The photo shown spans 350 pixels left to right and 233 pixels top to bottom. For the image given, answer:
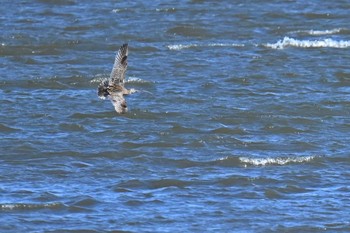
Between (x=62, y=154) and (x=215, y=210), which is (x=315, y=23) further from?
(x=215, y=210)

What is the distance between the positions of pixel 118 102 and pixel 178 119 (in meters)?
3.96

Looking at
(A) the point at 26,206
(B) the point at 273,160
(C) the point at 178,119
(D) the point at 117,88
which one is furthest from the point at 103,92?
(C) the point at 178,119

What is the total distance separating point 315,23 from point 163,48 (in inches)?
153

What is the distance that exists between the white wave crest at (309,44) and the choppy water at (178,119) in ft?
0.17

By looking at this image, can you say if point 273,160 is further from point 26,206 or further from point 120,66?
point 26,206

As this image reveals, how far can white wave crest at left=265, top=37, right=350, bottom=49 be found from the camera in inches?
839

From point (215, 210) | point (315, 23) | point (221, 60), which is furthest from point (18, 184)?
point (315, 23)

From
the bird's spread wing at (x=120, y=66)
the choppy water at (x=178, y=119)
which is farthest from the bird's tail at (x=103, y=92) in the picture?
the choppy water at (x=178, y=119)

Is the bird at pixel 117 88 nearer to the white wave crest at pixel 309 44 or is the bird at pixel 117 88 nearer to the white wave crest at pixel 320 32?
the white wave crest at pixel 309 44

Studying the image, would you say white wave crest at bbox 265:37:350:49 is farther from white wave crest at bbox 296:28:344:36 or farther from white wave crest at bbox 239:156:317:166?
white wave crest at bbox 239:156:317:166

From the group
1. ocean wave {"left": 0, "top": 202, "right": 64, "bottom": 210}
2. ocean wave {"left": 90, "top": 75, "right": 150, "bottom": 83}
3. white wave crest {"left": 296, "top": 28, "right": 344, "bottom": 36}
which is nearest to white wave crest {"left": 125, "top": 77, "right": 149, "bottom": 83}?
ocean wave {"left": 90, "top": 75, "right": 150, "bottom": 83}

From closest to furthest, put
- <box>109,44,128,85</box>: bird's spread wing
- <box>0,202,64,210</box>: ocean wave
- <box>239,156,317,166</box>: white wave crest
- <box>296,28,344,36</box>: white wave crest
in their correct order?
<box>0,202,64,210</box>: ocean wave
<box>109,44,128,85</box>: bird's spread wing
<box>239,156,317,166</box>: white wave crest
<box>296,28,344,36</box>: white wave crest

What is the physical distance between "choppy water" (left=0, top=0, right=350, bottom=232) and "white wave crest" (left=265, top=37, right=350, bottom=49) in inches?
2.1

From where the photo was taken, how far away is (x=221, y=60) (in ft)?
66.6
